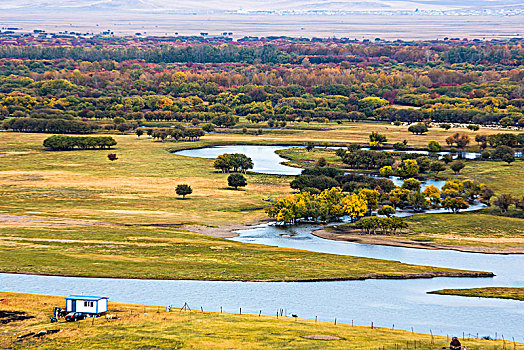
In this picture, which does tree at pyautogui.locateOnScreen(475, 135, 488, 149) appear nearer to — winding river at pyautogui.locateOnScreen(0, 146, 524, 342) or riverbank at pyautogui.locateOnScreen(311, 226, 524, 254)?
riverbank at pyautogui.locateOnScreen(311, 226, 524, 254)

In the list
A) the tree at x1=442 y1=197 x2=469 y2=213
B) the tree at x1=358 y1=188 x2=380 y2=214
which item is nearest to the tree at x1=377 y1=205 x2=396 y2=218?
the tree at x1=358 y1=188 x2=380 y2=214

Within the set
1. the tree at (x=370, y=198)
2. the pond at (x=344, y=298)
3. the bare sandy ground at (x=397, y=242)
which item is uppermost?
the tree at (x=370, y=198)

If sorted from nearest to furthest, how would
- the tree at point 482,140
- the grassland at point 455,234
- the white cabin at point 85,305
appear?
the white cabin at point 85,305 < the grassland at point 455,234 < the tree at point 482,140

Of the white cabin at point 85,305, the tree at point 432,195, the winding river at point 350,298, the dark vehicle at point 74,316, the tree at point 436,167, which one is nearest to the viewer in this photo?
the dark vehicle at point 74,316

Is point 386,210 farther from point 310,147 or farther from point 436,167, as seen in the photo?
point 310,147

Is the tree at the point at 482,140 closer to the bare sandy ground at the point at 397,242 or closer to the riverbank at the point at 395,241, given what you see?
the riverbank at the point at 395,241

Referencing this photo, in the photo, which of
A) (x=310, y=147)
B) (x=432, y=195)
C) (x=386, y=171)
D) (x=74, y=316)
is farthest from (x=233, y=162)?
(x=74, y=316)

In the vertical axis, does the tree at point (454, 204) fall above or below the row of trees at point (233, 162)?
below

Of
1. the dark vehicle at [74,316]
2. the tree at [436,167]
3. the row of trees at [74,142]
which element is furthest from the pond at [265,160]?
the dark vehicle at [74,316]
